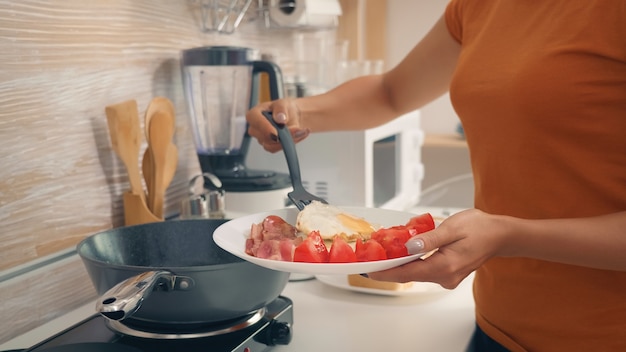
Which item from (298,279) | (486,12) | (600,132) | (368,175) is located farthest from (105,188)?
(600,132)

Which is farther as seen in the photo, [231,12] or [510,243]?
[231,12]

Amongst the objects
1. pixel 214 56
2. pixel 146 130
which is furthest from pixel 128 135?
pixel 214 56

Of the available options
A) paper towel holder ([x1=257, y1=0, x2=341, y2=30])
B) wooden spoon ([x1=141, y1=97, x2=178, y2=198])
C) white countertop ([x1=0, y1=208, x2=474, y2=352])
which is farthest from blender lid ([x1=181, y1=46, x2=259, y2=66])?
white countertop ([x1=0, y1=208, x2=474, y2=352])

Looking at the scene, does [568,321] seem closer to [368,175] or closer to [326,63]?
[368,175]

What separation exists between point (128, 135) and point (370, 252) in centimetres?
60

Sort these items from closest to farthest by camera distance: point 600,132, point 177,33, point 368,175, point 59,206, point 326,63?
1. point 600,132
2. point 59,206
3. point 177,33
4. point 368,175
5. point 326,63

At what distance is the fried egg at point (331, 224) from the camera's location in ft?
2.53

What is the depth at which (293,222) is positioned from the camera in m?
0.91

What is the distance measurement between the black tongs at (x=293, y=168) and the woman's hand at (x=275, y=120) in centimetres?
1

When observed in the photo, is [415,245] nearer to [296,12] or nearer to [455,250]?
[455,250]

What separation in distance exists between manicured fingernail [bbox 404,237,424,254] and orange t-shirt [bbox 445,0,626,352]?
0.82ft

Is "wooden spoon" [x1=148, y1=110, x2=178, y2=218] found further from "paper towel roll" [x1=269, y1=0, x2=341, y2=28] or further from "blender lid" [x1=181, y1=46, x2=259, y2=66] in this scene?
"paper towel roll" [x1=269, y1=0, x2=341, y2=28]

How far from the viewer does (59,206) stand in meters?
1.05

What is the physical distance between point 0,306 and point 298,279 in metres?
0.49
